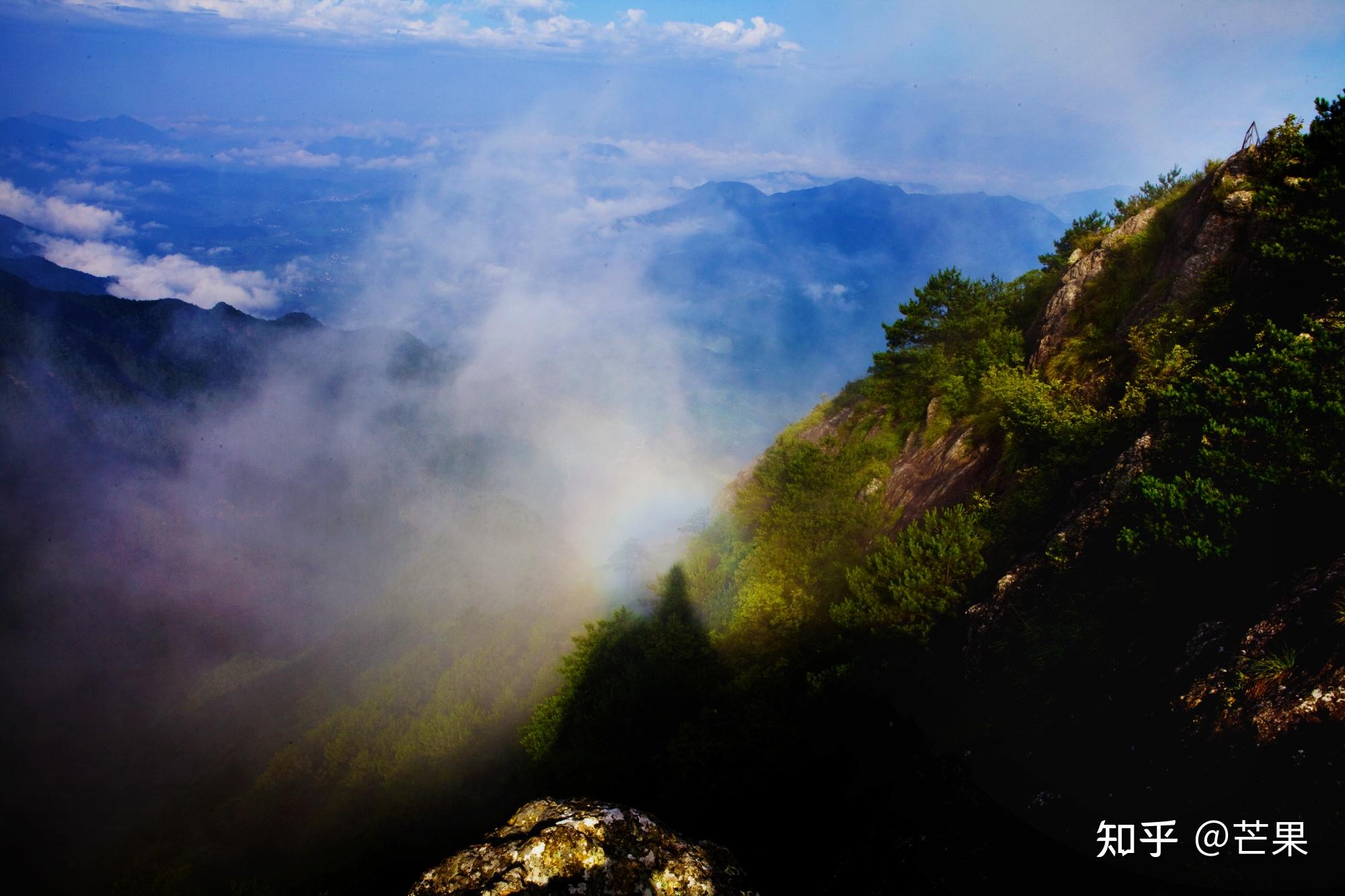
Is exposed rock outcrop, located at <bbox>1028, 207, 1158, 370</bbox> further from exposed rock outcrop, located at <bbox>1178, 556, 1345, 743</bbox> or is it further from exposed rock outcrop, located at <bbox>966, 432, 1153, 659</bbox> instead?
exposed rock outcrop, located at <bbox>1178, 556, 1345, 743</bbox>

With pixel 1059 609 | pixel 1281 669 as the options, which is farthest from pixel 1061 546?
pixel 1281 669

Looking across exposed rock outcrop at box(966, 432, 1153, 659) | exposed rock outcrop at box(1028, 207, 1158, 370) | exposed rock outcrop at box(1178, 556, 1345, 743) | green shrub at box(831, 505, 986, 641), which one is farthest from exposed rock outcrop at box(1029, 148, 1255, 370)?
exposed rock outcrop at box(1178, 556, 1345, 743)

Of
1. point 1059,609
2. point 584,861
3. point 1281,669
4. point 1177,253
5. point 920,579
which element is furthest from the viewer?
point 1177,253

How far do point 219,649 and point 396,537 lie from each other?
59.9 m

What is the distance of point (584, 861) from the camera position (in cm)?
1283

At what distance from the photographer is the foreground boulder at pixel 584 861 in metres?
12.5

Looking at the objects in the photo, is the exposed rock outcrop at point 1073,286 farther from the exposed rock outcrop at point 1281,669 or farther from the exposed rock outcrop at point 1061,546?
the exposed rock outcrop at point 1281,669

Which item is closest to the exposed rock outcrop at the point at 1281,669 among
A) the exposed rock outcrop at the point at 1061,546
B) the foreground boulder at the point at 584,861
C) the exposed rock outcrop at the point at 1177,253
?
the exposed rock outcrop at the point at 1061,546

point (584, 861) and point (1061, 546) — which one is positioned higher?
point (1061, 546)

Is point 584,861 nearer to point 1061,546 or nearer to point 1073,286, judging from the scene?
point 1061,546

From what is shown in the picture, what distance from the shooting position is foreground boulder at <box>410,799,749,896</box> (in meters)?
12.5

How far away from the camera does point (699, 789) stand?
2106cm

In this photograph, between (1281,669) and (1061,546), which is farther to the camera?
(1061,546)

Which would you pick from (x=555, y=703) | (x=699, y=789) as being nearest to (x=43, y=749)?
(x=555, y=703)
